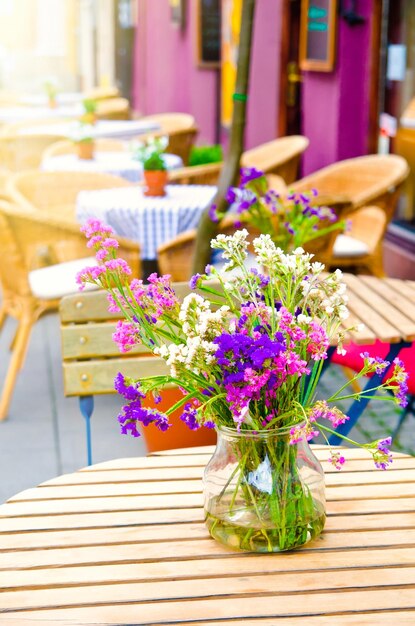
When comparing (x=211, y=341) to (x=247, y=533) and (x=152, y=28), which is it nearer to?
(x=247, y=533)

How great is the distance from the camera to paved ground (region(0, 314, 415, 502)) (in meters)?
4.11

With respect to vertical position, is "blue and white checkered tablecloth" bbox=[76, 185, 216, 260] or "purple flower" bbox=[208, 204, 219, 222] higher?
"purple flower" bbox=[208, 204, 219, 222]

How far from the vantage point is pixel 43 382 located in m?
5.21

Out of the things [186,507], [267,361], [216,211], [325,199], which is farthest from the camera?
[325,199]

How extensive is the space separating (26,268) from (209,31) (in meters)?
6.85

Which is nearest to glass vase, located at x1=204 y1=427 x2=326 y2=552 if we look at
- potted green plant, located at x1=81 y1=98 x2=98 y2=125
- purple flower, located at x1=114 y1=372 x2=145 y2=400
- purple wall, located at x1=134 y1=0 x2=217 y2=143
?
purple flower, located at x1=114 y1=372 x2=145 y2=400

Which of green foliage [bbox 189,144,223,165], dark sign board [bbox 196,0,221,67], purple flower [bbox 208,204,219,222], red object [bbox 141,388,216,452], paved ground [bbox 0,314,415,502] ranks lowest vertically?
paved ground [bbox 0,314,415,502]

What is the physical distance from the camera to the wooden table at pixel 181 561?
4.99 feet

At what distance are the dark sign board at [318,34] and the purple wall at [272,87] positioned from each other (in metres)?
0.07

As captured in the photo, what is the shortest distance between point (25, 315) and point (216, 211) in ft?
3.97

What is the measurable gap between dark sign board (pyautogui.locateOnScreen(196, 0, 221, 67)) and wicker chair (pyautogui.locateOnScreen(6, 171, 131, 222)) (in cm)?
532

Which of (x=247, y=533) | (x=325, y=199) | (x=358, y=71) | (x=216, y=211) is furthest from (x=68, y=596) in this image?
(x=358, y=71)

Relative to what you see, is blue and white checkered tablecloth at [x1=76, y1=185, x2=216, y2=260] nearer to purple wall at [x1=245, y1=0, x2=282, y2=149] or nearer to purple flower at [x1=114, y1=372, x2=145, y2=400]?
purple flower at [x1=114, y1=372, x2=145, y2=400]

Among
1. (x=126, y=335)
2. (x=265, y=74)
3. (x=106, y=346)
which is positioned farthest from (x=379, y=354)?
(x=265, y=74)
